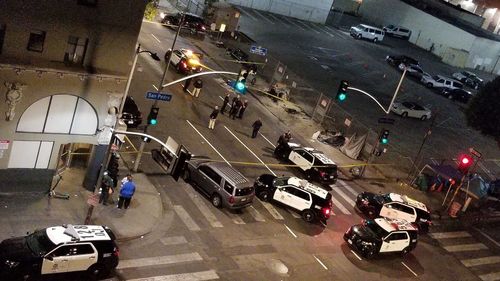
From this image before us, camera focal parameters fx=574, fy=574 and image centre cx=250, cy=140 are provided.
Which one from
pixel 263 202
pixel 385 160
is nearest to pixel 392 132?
pixel 385 160

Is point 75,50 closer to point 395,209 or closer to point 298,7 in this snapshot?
point 395,209

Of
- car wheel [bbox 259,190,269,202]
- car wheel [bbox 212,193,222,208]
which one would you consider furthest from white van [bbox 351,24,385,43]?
car wheel [bbox 212,193,222,208]

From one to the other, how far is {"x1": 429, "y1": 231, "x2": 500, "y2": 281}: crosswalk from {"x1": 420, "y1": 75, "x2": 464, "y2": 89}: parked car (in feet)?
112

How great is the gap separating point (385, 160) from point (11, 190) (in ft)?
90.4

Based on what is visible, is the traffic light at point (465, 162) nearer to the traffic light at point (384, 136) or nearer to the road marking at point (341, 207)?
the traffic light at point (384, 136)

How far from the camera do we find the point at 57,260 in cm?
2017

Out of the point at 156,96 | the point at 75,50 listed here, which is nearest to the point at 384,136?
the point at 156,96

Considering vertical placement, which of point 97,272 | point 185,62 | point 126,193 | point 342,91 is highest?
point 342,91

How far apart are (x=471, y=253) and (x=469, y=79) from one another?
4581 centimetres

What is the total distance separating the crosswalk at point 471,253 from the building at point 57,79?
2117cm

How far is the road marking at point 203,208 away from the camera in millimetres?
28266

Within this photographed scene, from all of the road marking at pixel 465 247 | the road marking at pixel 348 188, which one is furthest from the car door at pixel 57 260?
the road marking at pixel 465 247

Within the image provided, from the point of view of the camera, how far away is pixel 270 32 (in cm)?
7050

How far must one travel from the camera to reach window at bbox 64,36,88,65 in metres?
25.0
